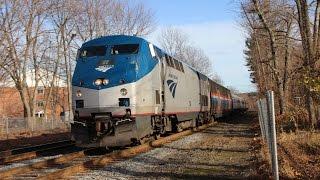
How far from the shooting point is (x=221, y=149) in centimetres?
1817

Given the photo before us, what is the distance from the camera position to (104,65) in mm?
17422

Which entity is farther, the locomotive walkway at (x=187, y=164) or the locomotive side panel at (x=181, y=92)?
the locomotive side panel at (x=181, y=92)

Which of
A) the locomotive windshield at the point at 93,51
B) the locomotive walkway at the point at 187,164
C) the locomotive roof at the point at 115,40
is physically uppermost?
the locomotive roof at the point at 115,40

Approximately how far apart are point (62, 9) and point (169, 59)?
98.2 feet

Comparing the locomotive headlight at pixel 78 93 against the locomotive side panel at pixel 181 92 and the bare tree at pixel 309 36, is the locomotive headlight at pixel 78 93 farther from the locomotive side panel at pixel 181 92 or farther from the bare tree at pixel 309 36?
the bare tree at pixel 309 36

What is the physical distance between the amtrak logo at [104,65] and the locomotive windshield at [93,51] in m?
0.58

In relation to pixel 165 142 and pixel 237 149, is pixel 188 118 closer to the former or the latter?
pixel 165 142

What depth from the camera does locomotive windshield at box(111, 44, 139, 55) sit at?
17953 millimetres

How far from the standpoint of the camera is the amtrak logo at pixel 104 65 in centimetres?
1727

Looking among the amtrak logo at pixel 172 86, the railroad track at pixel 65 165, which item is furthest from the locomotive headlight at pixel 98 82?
the amtrak logo at pixel 172 86

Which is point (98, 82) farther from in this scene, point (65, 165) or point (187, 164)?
point (187, 164)

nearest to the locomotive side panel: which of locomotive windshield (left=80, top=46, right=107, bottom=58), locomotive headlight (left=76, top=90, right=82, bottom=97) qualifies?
locomotive windshield (left=80, top=46, right=107, bottom=58)

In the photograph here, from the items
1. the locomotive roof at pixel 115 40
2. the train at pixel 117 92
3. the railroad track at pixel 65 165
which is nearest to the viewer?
the railroad track at pixel 65 165

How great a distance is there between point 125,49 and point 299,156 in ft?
24.0
